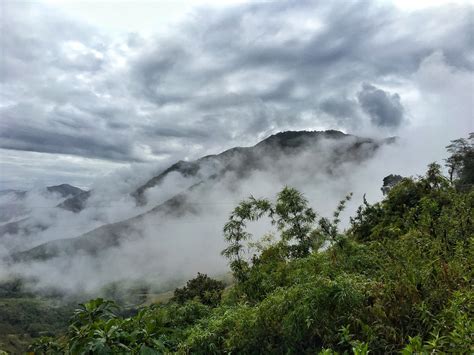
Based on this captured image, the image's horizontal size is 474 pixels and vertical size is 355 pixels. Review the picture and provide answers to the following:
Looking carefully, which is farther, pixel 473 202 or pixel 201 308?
pixel 473 202

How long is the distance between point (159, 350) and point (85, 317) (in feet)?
5.60

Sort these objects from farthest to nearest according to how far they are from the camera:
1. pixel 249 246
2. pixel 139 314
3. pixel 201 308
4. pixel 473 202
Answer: pixel 249 246 → pixel 473 202 → pixel 201 308 → pixel 139 314

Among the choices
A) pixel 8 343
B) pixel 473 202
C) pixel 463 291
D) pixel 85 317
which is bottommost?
pixel 8 343

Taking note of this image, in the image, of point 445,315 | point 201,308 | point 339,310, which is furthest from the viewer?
point 201,308

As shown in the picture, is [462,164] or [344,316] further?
[462,164]

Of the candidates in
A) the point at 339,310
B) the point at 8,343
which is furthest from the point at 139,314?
the point at 8,343

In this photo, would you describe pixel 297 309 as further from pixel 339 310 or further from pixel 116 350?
pixel 116 350

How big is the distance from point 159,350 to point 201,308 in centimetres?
247

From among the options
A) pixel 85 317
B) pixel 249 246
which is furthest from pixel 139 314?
pixel 249 246

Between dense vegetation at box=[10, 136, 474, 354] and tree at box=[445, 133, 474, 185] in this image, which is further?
tree at box=[445, 133, 474, 185]

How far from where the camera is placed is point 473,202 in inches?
573

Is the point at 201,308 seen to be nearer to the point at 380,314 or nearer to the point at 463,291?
the point at 380,314

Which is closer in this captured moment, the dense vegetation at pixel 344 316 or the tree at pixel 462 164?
the dense vegetation at pixel 344 316

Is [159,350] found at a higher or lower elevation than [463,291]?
lower
